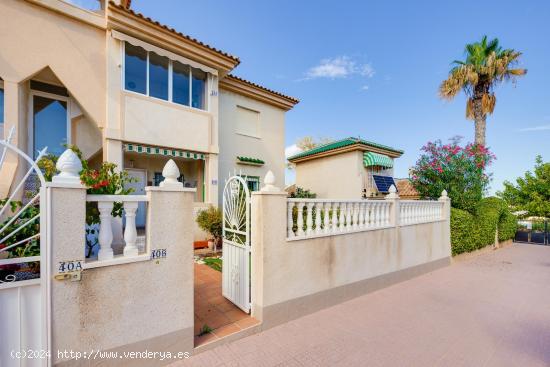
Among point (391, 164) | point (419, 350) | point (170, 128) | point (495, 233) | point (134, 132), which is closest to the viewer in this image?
point (419, 350)

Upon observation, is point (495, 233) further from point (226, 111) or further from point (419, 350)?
point (226, 111)

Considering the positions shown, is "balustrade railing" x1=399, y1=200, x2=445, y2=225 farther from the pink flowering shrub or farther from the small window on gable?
the small window on gable

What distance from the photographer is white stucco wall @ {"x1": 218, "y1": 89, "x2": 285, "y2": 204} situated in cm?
1287

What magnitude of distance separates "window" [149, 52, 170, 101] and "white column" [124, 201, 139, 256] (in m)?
8.30

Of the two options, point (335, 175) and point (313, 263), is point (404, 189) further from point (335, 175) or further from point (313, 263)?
point (313, 263)

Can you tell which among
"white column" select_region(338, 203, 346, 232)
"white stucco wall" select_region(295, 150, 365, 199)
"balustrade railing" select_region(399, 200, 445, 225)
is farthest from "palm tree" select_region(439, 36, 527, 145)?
"white column" select_region(338, 203, 346, 232)

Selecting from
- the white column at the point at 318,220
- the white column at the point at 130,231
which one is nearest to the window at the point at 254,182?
the white column at the point at 318,220

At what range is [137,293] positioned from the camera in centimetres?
325

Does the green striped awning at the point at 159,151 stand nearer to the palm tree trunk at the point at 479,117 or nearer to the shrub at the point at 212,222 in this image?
the shrub at the point at 212,222

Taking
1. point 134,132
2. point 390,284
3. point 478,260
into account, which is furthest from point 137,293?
point 478,260

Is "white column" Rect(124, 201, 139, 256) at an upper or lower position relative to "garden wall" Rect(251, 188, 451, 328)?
upper

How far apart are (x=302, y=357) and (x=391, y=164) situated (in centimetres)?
1705

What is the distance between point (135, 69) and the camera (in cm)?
968

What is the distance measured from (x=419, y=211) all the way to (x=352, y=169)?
9.21 metres
